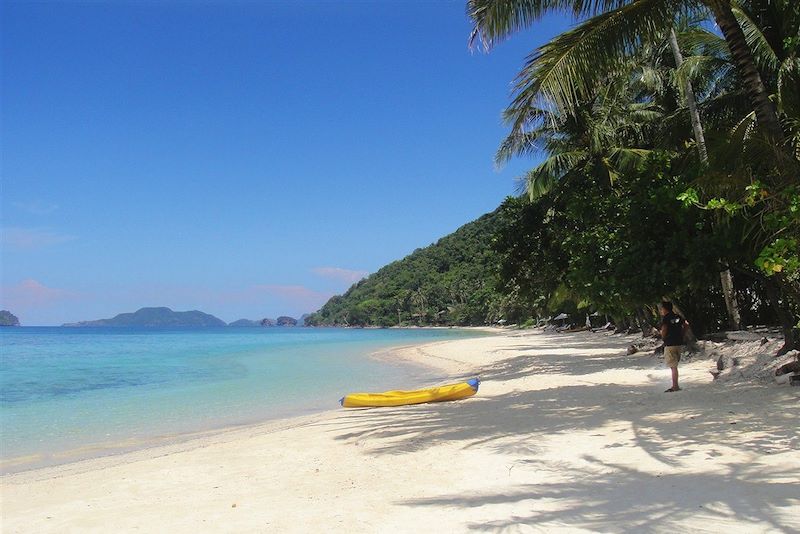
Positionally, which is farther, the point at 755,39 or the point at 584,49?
the point at 755,39

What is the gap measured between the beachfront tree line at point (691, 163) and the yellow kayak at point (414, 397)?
2883 mm

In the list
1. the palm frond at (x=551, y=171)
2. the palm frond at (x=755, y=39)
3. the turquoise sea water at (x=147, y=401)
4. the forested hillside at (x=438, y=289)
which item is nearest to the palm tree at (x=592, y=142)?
the palm frond at (x=551, y=171)

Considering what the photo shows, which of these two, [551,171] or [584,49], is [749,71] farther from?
[551,171]

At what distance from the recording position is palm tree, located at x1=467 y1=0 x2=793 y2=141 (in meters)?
6.52

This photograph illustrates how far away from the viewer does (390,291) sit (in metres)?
133

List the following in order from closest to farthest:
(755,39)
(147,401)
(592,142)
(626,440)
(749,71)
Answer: (626,440) → (749,71) → (755,39) → (147,401) → (592,142)

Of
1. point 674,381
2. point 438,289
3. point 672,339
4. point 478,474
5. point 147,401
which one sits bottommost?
point 147,401

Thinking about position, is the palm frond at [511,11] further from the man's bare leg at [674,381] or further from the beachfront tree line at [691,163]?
the man's bare leg at [674,381]

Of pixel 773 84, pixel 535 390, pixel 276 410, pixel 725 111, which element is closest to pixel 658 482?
pixel 535 390

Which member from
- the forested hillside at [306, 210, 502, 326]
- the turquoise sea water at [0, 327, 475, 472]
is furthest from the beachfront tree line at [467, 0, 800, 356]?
the forested hillside at [306, 210, 502, 326]

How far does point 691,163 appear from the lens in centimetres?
938

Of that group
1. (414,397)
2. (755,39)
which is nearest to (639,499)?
(414,397)

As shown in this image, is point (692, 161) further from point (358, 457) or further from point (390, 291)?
point (390, 291)

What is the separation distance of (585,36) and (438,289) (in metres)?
103
